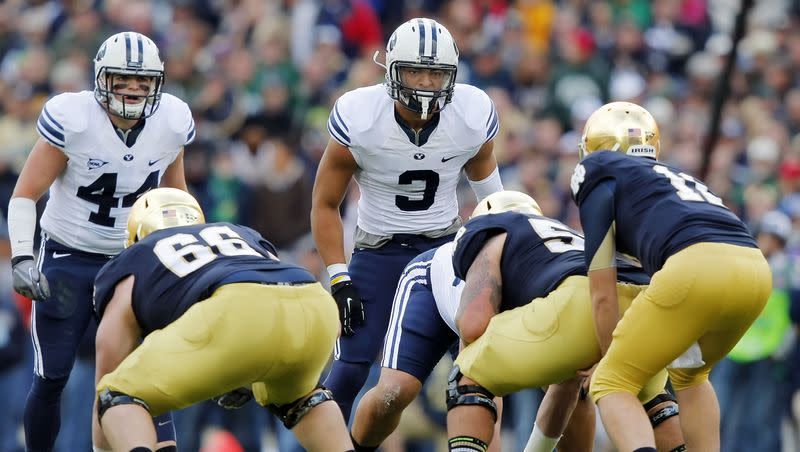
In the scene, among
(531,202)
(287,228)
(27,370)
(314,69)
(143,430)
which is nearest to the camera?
(143,430)

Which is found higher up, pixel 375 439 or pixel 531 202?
pixel 531 202

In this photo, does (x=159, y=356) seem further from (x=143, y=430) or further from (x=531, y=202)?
(x=531, y=202)

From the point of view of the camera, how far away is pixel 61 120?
24.9 ft

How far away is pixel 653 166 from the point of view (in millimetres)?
6320

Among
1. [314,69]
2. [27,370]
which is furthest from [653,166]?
[314,69]

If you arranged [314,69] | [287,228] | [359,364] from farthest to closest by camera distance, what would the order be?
[314,69] < [287,228] < [359,364]

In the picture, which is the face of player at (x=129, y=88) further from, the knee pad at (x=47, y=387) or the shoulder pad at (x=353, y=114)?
the knee pad at (x=47, y=387)

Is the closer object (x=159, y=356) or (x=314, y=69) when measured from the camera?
(x=159, y=356)

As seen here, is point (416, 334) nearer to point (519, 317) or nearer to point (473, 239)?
point (473, 239)

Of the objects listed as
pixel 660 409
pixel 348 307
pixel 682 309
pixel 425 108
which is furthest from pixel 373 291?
pixel 682 309

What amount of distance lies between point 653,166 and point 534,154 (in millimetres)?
6197

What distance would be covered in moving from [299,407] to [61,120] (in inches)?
82.3

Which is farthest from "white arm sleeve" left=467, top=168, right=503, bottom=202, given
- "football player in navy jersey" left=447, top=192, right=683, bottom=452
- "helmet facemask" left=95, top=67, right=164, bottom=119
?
"helmet facemask" left=95, top=67, right=164, bottom=119

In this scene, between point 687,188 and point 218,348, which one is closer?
point 218,348
